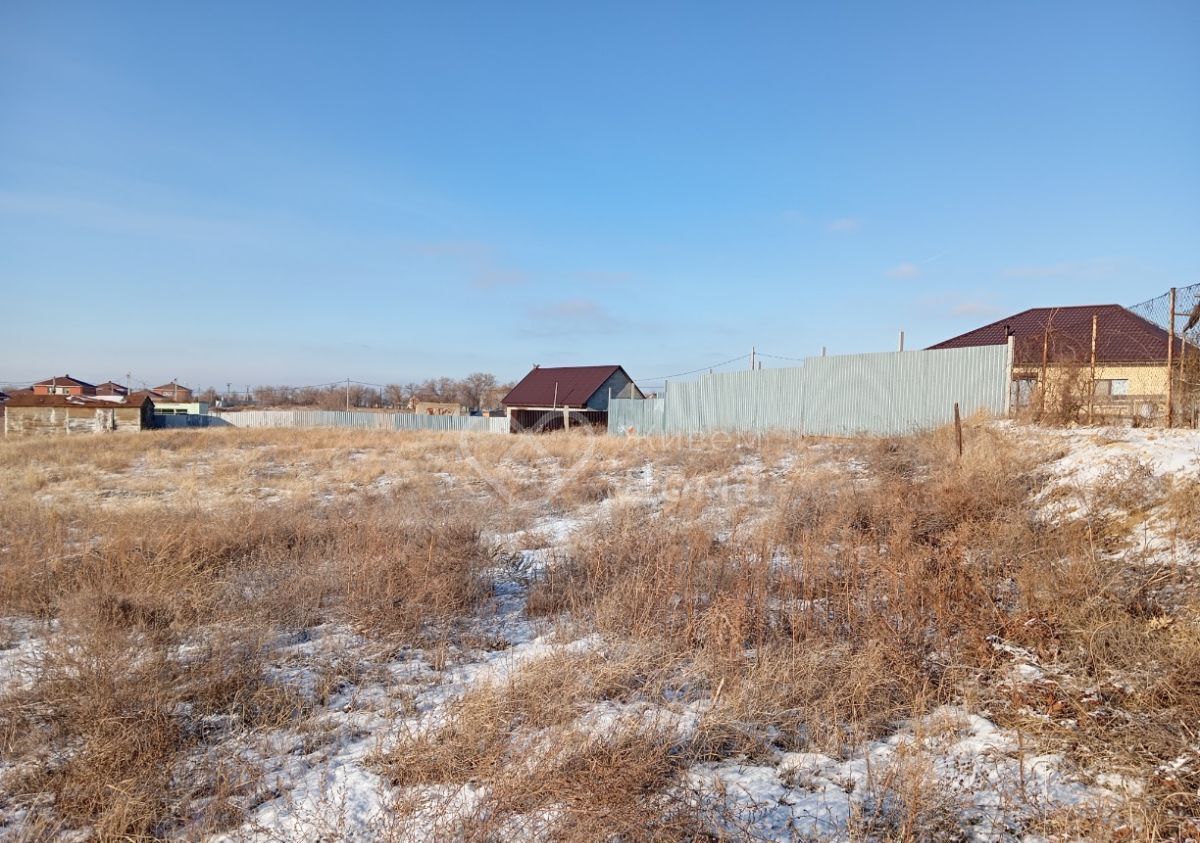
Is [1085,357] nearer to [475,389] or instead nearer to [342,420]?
[342,420]

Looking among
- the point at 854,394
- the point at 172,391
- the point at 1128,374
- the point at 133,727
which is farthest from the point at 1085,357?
the point at 172,391

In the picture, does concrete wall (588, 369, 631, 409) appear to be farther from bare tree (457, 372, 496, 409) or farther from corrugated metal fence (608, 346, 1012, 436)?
bare tree (457, 372, 496, 409)

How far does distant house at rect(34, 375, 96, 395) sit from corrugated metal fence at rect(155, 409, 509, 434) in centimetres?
3688

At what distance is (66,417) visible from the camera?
28.8 metres

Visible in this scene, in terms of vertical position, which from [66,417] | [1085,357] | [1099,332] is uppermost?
[1099,332]

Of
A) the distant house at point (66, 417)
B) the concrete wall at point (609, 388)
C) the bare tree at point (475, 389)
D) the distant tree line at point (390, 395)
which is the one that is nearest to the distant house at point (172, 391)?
the distant tree line at point (390, 395)

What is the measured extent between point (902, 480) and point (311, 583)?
7.15 meters

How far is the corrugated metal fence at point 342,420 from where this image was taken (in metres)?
34.9

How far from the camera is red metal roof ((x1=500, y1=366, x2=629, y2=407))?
34656 millimetres

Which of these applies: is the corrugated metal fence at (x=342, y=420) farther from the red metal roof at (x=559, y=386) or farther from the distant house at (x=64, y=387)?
the distant house at (x=64, y=387)

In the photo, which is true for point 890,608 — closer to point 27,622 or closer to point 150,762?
point 150,762

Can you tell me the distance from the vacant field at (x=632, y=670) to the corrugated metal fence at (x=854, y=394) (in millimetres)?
6602

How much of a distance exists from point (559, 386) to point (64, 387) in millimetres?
67143

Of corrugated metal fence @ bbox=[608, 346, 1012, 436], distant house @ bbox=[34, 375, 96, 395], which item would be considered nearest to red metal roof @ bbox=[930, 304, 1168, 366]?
corrugated metal fence @ bbox=[608, 346, 1012, 436]
